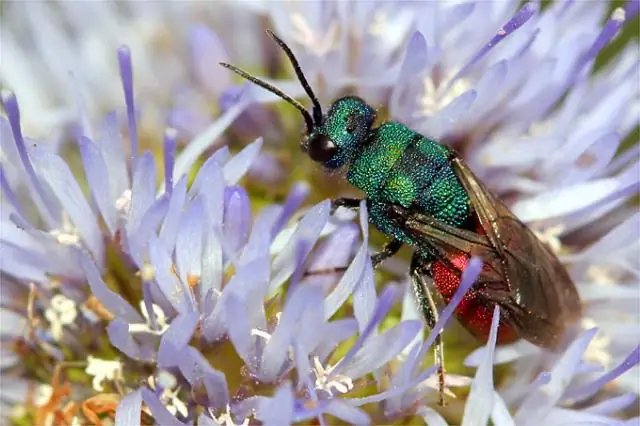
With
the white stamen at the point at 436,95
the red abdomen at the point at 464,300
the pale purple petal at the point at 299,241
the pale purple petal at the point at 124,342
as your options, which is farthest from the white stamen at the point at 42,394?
the white stamen at the point at 436,95

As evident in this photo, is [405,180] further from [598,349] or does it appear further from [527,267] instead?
[598,349]

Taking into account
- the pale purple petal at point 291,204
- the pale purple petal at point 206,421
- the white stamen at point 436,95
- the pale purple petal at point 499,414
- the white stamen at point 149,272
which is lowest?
the pale purple petal at point 206,421

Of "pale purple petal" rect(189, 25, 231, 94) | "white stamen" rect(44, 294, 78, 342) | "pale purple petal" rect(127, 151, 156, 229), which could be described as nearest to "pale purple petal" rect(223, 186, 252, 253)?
"pale purple petal" rect(127, 151, 156, 229)

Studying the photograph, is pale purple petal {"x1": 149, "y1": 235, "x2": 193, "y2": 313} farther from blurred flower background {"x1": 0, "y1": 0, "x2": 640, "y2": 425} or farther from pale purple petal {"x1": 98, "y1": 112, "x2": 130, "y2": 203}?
pale purple petal {"x1": 98, "y1": 112, "x2": 130, "y2": 203}

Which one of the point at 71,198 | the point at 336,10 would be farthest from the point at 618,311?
the point at 71,198

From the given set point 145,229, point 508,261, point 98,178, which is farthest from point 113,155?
point 508,261

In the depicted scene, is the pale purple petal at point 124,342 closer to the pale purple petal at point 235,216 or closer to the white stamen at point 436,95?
the pale purple petal at point 235,216

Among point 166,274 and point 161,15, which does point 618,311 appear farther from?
point 161,15

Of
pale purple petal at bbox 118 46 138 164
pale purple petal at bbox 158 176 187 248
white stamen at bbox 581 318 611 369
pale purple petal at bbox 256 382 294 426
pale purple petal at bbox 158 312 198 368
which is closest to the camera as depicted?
pale purple petal at bbox 256 382 294 426
